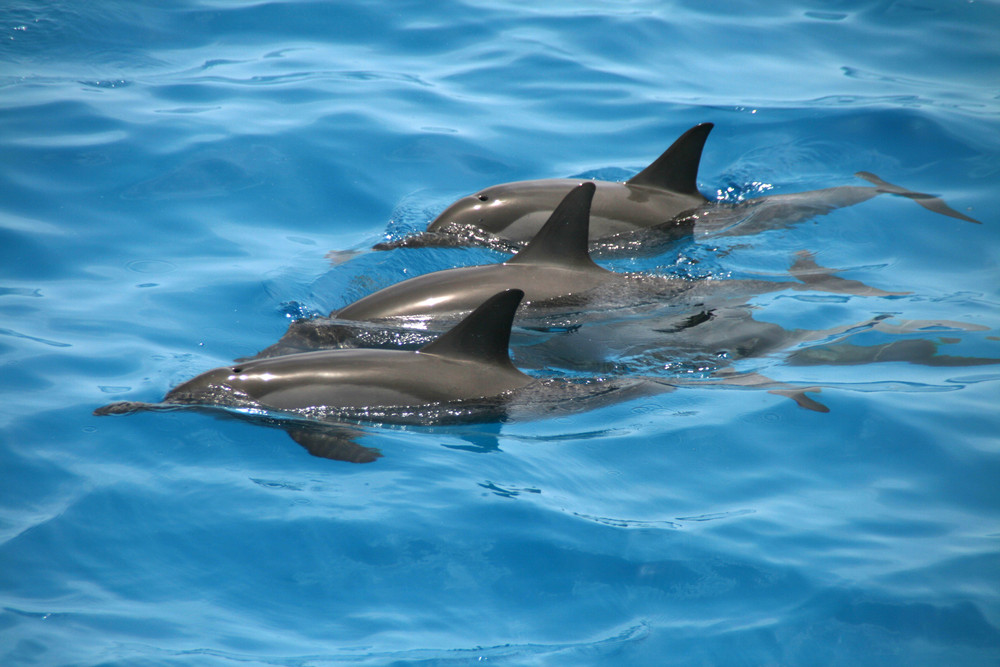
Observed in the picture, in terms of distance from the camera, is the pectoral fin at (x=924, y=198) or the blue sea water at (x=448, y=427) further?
the pectoral fin at (x=924, y=198)

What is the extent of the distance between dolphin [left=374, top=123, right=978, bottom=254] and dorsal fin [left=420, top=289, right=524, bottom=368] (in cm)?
240

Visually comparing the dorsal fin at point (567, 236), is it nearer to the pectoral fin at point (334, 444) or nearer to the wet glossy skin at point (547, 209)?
the wet glossy skin at point (547, 209)

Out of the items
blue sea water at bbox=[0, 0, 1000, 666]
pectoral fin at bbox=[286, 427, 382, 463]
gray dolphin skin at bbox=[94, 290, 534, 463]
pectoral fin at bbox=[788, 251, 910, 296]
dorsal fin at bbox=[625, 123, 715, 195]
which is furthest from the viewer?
dorsal fin at bbox=[625, 123, 715, 195]

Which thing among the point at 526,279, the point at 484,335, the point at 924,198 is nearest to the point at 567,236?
the point at 526,279

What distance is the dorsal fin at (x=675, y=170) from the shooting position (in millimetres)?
8055

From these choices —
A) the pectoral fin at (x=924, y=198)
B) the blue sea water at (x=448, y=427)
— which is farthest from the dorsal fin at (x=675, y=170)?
the pectoral fin at (x=924, y=198)

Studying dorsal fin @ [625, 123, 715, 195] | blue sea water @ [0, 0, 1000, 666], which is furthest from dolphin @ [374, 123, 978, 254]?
blue sea water @ [0, 0, 1000, 666]

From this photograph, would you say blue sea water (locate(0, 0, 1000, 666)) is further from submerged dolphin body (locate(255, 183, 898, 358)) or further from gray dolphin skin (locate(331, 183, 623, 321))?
gray dolphin skin (locate(331, 183, 623, 321))

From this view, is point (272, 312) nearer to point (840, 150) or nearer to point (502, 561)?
point (502, 561)

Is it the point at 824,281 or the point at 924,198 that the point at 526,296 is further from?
the point at 924,198

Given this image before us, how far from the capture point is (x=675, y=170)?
26.8 feet

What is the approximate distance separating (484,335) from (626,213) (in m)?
2.93

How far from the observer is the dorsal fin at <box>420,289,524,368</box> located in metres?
5.21

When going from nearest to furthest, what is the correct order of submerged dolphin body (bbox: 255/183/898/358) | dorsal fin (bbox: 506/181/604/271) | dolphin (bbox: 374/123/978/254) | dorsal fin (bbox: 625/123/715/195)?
submerged dolphin body (bbox: 255/183/898/358), dorsal fin (bbox: 506/181/604/271), dolphin (bbox: 374/123/978/254), dorsal fin (bbox: 625/123/715/195)
